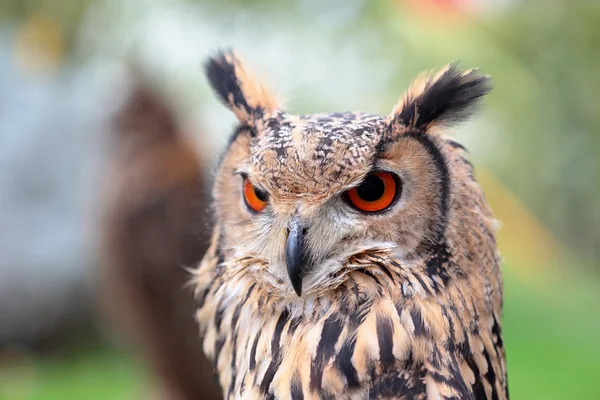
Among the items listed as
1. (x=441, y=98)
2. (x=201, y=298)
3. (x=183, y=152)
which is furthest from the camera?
(x=183, y=152)

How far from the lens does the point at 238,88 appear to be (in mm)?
1360

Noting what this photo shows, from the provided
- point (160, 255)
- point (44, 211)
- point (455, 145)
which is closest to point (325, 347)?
point (455, 145)

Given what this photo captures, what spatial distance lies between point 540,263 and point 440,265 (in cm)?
848

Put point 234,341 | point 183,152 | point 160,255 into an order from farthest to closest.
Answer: point 183,152 → point 160,255 → point 234,341

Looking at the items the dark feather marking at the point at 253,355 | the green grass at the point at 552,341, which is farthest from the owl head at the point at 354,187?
the green grass at the point at 552,341

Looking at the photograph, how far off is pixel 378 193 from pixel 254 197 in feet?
0.80

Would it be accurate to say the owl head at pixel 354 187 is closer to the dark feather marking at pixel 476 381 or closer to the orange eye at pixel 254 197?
the orange eye at pixel 254 197

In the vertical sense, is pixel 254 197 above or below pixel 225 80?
below

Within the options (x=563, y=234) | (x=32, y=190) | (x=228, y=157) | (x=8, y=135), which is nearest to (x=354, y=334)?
(x=228, y=157)

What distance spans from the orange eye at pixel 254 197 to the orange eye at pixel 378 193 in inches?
6.5

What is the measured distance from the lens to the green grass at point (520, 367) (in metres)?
4.05

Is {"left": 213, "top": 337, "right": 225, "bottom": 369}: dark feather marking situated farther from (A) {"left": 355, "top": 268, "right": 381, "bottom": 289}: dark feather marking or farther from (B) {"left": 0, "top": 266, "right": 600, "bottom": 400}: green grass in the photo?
(B) {"left": 0, "top": 266, "right": 600, "bottom": 400}: green grass

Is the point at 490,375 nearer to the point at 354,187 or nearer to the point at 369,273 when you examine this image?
the point at 369,273

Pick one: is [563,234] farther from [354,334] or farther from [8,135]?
[354,334]
